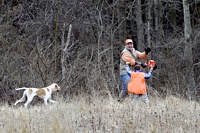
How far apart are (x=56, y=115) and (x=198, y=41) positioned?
A: 985 cm

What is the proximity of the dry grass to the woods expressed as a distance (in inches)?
120

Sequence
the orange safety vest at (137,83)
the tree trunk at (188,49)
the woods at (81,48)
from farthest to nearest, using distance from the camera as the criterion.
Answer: the woods at (81,48), the tree trunk at (188,49), the orange safety vest at (137,83)

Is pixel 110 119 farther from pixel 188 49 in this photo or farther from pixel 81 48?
pixel 81 48

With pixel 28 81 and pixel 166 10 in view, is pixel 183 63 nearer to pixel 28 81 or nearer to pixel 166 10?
pixel 28 81

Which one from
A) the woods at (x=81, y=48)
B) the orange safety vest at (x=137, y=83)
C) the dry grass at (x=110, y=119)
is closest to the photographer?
the dry grass at (x=110, y=119)

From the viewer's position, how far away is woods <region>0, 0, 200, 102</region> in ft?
44.2

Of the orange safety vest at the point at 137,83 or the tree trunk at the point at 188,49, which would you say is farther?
the tree trunk at the point at 188,49

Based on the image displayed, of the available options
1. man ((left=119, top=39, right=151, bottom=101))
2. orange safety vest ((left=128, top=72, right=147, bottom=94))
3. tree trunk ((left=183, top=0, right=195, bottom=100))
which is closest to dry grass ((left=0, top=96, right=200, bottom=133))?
orange safety vest ((left=128, top=72, right=147, bottom=94))

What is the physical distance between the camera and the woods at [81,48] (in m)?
13.5

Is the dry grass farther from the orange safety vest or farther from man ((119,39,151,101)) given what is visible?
man ((119,39,151,101))

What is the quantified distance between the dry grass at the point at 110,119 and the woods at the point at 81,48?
305 cm

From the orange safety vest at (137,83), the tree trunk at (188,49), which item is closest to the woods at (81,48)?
the tree trunk at (188,49)

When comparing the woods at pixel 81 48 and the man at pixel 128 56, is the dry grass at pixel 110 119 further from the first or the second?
the woods at pixel 81 48

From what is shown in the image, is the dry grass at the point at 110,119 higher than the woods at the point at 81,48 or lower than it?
lower
